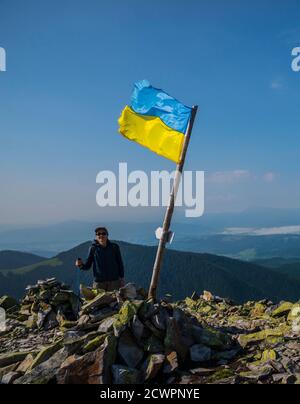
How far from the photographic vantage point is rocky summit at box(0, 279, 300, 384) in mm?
11516

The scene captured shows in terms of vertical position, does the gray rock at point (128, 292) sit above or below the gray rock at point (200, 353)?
above

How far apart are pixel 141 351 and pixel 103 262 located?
5.82 metres

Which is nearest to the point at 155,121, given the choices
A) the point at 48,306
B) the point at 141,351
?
the point at 48,306

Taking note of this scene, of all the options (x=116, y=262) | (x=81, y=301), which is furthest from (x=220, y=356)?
(x=81, y=301)

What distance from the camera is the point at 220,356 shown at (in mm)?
13117

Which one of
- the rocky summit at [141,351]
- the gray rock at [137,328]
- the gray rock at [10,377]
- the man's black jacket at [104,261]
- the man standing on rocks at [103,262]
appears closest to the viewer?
the rocky summit at [141,351]

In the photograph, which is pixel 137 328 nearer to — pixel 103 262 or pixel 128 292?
pixel 128 292

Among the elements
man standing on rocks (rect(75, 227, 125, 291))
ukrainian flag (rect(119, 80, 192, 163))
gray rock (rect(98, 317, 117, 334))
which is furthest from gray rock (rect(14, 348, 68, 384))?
ukrainian flag (rect(119, 80, 192, 163))

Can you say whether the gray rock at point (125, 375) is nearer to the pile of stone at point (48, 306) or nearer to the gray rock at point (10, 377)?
the gray rock at point (10, 377)

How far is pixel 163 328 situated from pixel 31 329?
25.0ft

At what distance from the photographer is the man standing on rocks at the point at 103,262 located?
17.5 meters

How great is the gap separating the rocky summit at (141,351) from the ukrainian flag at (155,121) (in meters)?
6.52

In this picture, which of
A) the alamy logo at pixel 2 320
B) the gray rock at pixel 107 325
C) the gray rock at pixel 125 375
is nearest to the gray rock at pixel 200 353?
the gray rock at pixel 125 375
